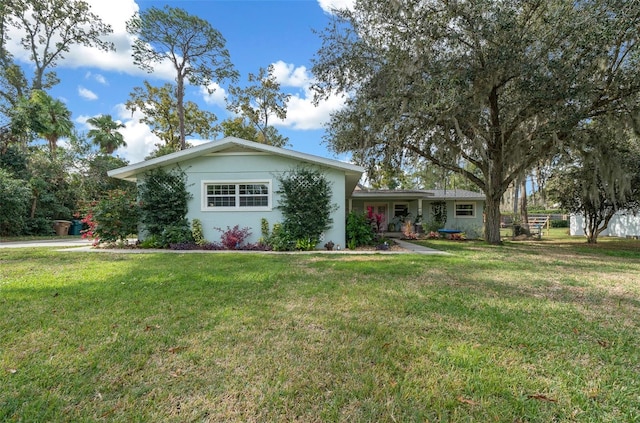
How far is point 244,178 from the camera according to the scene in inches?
390

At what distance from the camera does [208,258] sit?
7.48 metres

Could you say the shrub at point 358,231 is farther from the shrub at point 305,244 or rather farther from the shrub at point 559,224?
the shrub at point 559,224

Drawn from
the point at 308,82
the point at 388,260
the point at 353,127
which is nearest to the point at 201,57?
the point at 308,82

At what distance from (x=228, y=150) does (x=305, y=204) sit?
3.16 metres

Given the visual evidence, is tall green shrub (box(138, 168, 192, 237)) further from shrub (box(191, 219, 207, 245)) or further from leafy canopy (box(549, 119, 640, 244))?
leafy canopy (box(549, 119, 640, 244))

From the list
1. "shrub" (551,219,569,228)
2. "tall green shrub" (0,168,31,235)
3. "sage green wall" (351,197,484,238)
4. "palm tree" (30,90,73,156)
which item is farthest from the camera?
"shrub" (551,219,569,228)

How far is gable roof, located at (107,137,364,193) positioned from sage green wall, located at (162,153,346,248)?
0.70 ft

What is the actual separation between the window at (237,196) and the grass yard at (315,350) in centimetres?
499

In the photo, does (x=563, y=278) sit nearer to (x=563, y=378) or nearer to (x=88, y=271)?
(x=563, y=378)

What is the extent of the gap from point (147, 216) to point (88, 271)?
14.6ft

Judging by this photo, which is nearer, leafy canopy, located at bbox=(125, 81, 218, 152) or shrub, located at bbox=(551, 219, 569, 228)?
leafy canopy, located at bbox=(125, 81, 218, 152)

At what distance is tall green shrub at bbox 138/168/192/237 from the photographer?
980cm

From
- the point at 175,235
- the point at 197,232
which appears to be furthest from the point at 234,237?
the point at 175,235

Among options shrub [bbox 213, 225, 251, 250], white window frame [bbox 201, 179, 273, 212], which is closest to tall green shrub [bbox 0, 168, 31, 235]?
white window frame [bbox 201, 179, 273, 212]
